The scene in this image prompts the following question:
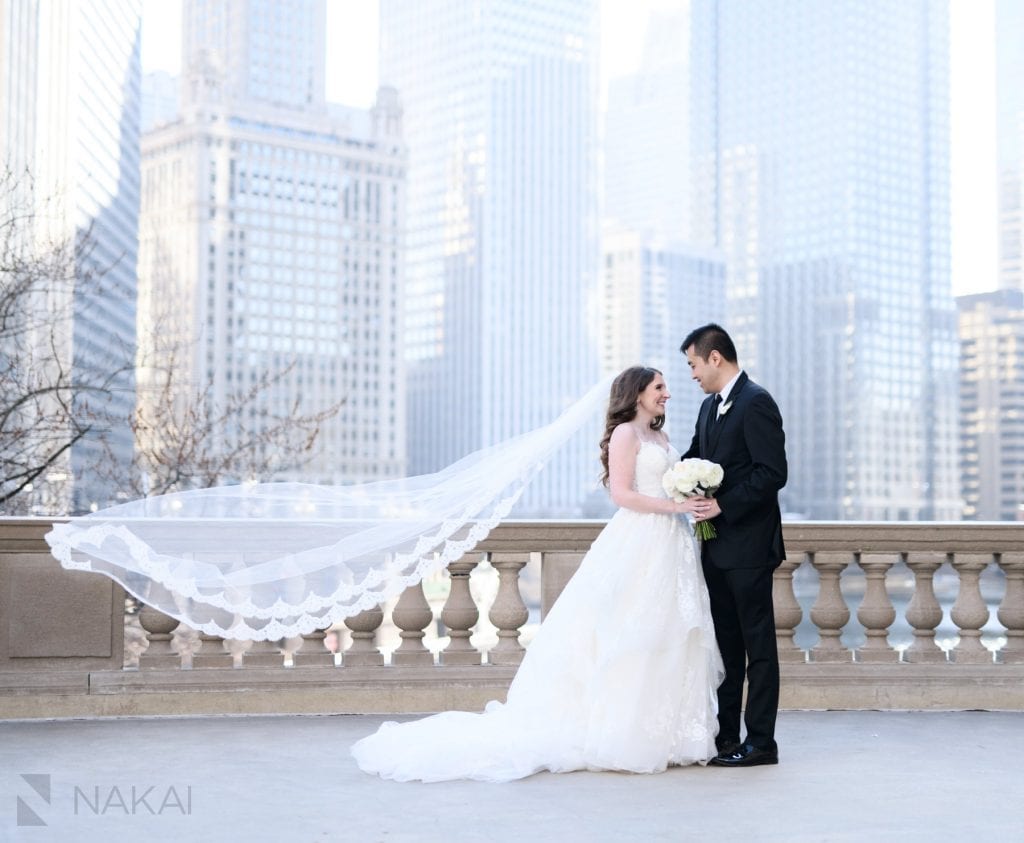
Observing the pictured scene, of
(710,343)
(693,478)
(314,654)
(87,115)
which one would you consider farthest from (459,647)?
(87,115)

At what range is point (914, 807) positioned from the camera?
504 cm

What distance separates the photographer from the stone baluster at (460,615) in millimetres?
6977

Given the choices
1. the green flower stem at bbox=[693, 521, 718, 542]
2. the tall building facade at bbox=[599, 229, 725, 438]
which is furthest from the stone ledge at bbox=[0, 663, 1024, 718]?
the tall building facade at bbox=[599, 229, 725, 438]

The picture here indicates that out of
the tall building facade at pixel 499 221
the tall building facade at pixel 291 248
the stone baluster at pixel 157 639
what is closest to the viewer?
the stone baluster at pixel 157 639

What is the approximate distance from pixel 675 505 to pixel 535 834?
1.82 metres

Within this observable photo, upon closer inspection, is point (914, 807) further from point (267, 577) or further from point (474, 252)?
point (474, 252)

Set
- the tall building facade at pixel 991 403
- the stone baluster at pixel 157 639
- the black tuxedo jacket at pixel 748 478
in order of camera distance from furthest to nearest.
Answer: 1. the tall building facade at pixel 991 403
2. the stone baluster at pixel 157 639
3. the black tuxedo jacket at pixel 748 478

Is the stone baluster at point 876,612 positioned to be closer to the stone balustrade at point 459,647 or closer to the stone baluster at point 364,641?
the stone balustrade at point 459,647

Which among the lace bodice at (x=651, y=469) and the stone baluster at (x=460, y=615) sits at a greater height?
the lace bodice at (x=651, y=469)

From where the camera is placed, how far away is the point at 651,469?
604cm

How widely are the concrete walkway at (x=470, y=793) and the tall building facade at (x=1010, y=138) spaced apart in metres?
145

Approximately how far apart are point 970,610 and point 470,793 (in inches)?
138

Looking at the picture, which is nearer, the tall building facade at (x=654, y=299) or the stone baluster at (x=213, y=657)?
the stone baluster at (x=213, y=657)

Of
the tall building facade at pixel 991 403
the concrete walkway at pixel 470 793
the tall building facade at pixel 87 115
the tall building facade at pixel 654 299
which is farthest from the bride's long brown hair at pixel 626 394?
the tall building facade at pixel 654 299
